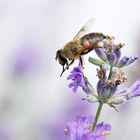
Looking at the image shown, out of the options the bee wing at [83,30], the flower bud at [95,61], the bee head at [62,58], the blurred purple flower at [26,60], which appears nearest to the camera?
the flower bud at [95,61]

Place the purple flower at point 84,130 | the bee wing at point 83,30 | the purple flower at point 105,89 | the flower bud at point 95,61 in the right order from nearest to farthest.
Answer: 1. the purple flower at point 84,130
2. the purple flower at point 105,89
3. the flower bud at point 95,61
4. the bee wing at point 83,30

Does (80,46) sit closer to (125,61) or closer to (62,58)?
(62,58)

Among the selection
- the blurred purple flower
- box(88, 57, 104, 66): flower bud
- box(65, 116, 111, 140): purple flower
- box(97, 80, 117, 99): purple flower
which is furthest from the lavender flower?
the blurred purple flower

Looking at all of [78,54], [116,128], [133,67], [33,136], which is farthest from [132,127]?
[78,54]

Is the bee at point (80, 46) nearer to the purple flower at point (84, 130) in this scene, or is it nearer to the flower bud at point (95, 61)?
the flower bud at point (95, 61)

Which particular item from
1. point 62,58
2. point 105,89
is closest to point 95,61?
point 105,89

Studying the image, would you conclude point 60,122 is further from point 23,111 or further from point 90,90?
point 90,90

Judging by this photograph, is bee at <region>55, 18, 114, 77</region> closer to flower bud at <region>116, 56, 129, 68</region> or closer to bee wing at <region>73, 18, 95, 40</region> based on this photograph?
bee wing at <region>73, 18, 95, 40</region>

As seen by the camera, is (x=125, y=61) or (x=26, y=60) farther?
(x=26, y=60)

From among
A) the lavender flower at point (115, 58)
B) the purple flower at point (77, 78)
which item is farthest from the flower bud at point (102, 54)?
the purple flower at point (77, 78)
